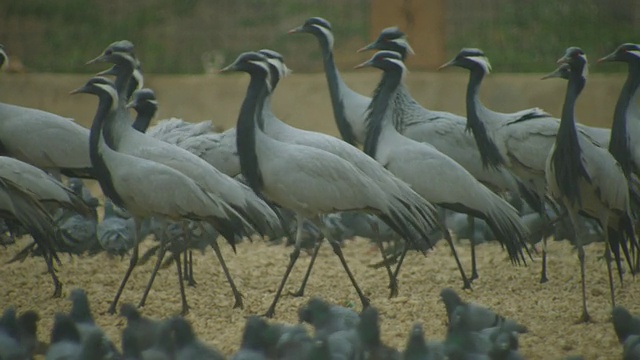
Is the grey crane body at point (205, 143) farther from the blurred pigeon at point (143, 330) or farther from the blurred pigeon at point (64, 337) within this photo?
the blurred pigeon at point (64, 337)

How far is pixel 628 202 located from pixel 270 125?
2181mm

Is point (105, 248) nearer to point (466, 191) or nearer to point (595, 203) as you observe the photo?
point (466, 191)

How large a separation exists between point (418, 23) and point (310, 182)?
5726mm

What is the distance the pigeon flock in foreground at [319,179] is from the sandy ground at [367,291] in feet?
0.42

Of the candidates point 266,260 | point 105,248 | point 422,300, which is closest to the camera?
point 422,300

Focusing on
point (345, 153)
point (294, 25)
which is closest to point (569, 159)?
point (345, 153)

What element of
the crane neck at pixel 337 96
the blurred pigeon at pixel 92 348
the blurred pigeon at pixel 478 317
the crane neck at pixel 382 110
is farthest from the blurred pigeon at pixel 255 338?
the crane neck at pixel 337 96

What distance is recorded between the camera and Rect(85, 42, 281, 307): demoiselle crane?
6.59 m

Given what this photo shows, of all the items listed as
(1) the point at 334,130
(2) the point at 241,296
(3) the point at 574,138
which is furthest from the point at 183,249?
(1) the point at 334,130

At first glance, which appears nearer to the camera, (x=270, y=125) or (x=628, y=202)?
(x=628, y=202)

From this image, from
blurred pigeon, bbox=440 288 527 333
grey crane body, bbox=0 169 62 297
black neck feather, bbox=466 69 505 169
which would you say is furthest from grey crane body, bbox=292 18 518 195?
blurred pigeon, bbox=440 288 527 333

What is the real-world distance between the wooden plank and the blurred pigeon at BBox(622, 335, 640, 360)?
23.9ft

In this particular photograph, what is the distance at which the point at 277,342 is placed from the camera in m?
4.47

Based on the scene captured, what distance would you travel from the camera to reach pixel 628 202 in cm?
645
